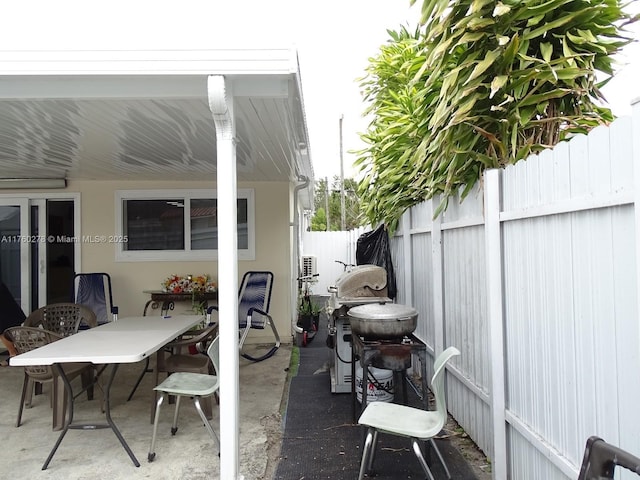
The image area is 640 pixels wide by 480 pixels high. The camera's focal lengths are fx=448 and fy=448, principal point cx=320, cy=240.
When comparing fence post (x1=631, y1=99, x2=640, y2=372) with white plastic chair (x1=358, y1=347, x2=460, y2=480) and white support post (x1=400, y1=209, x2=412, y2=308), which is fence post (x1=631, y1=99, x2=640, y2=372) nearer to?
white plastic chair (x1=358, y1=347, x2=460, y2=480)

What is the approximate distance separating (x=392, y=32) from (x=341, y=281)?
3.12 metres

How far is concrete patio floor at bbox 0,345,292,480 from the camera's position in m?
2.70

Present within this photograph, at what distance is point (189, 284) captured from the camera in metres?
5.86

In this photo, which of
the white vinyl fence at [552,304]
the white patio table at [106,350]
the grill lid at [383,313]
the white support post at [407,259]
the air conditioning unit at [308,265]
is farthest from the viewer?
the air conditioning unit at [308,265]

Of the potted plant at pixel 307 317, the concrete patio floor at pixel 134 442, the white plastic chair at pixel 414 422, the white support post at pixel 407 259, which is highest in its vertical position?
the white support post at pixel 407 259

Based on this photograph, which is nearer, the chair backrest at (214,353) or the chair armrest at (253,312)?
the chair backrest at (214,353)

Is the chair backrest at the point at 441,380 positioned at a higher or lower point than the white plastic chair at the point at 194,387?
higher

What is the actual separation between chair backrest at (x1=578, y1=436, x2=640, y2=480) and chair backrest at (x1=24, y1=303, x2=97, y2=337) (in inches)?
160

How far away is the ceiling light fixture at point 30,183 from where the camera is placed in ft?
18.7

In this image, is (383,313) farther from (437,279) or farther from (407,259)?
(407,259)

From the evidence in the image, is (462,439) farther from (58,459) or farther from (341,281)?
(58,459)

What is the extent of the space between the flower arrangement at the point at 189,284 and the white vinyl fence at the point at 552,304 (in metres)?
3.66

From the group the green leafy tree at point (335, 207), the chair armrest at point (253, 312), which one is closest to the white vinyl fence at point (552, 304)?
the chair armrest at point (253, 312)

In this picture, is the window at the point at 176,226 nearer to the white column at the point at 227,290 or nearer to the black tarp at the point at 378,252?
the black tarp at the point at 378,252
